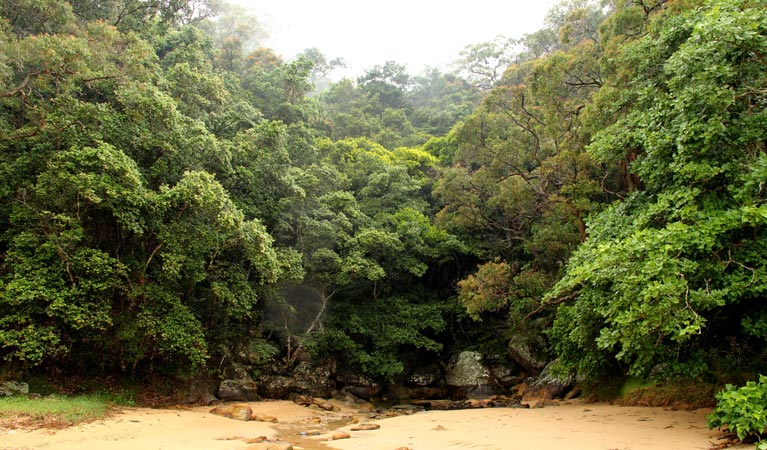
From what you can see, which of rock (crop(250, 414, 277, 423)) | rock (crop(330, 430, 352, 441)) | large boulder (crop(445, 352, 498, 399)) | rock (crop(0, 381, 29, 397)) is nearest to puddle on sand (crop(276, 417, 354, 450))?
rock (crop(330, 430, 352, 441))

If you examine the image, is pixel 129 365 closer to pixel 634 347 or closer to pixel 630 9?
pixel 634 347

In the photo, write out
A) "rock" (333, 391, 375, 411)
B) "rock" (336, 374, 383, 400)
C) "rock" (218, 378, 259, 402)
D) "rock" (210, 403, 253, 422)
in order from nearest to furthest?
"rock" (210, 403, 253, 422), "rock" (218, 378, 259, 402), "rock" (333, 391, 375, 411), "rock" (336, 374, 383, 400)

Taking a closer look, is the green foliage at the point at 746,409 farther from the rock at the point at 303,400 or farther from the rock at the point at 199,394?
the rock at the point at 199,394

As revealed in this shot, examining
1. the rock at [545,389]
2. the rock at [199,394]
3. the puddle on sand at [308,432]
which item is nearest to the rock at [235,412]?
the puddle on sand at [308,432]

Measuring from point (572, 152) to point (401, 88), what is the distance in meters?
26.5

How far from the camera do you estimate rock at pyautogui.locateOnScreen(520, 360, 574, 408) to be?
563 inches

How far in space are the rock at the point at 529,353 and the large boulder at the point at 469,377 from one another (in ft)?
5.05

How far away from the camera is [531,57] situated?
115 ft

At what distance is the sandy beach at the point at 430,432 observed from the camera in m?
6.93

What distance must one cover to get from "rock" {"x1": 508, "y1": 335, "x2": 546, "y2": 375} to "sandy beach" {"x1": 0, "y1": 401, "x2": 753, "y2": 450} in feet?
15.7

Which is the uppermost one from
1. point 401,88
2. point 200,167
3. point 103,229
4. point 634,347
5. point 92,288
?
point 401,88

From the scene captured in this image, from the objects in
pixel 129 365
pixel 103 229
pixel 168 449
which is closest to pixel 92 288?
pixel 103 229

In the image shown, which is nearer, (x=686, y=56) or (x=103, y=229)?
(x=686, y=56)

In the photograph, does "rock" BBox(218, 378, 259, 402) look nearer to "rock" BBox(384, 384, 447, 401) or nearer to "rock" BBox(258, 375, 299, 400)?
"rock" BBox(258, 375, 299, 400)
